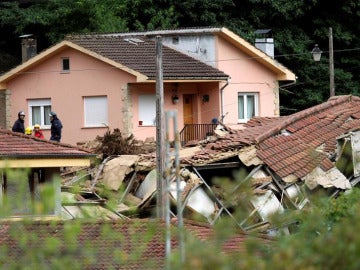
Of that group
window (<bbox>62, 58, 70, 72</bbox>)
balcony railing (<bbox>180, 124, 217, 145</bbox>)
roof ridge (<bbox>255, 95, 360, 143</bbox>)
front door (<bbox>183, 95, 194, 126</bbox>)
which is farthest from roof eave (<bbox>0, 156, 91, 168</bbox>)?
front door (<bbox>183, 95, 194, 126</bbox>)

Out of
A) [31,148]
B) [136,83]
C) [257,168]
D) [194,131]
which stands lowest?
[257,168]

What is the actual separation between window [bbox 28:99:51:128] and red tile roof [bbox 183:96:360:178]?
8806 mm

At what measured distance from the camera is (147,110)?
4378 centimetres

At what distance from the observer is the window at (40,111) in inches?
1791

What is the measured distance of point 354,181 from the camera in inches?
1374

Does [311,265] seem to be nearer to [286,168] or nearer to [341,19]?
[286,168]

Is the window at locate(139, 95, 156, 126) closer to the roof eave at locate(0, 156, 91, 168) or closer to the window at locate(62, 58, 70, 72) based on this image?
the window at locate(62, 58, 70, 72)

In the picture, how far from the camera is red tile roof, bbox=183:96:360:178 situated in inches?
1309

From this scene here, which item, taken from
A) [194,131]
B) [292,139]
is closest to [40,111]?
[194,131]

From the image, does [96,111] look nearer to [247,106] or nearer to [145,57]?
[145,57]

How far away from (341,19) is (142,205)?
28782mm

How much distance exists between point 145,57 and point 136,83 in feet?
7.12

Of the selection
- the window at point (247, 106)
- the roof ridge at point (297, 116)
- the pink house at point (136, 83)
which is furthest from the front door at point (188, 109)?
the roof ridge at point (297, 116)

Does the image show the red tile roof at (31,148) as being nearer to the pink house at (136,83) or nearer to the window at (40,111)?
the pink house at (136,83)
